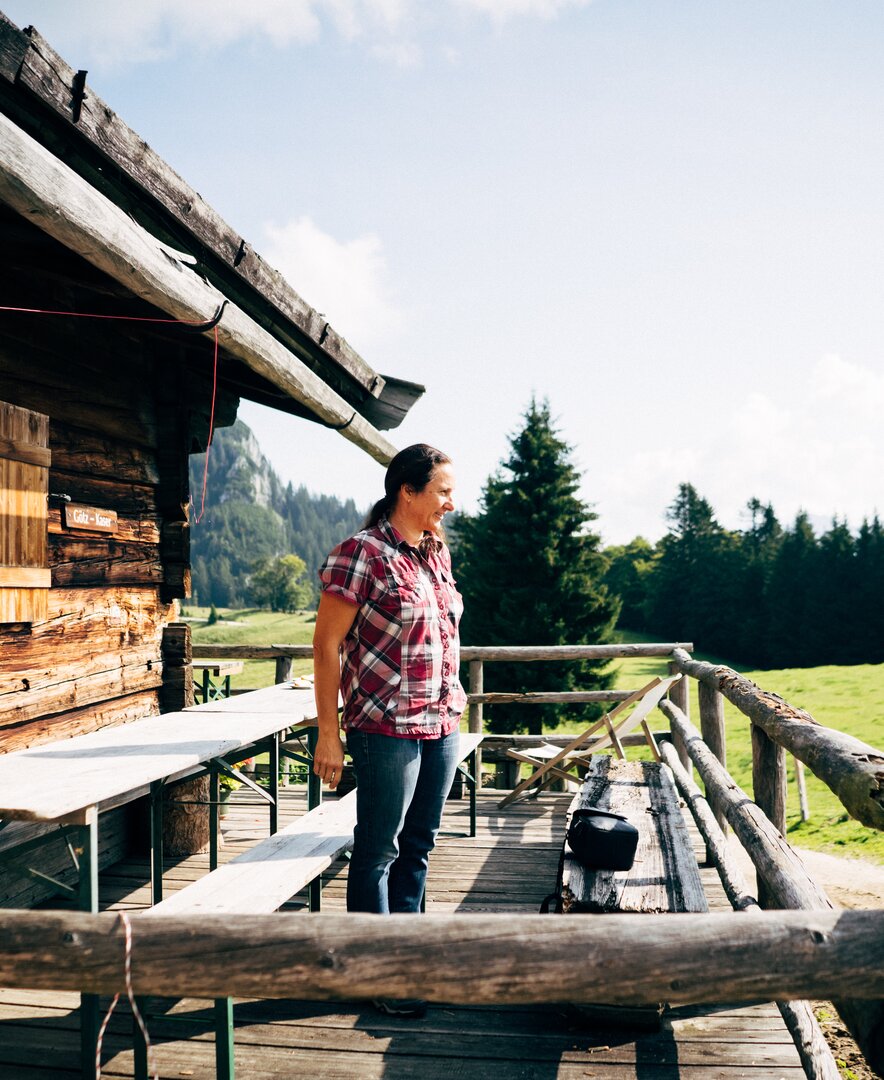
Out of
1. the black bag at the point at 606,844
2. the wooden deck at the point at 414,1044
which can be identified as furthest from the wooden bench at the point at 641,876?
the wooden deck at the point at 414,1044

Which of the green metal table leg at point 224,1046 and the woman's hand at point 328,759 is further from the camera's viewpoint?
the woman's hand at point 328,759

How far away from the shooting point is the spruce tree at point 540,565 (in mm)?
26719

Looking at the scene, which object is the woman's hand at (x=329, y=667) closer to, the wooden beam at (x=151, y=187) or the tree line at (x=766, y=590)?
the wooden beam at (x=151, y=187)

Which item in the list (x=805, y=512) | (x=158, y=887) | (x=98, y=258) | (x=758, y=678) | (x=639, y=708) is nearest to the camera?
(x=98, y=258)

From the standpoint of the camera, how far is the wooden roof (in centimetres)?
248

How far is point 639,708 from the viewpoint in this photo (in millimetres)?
5621

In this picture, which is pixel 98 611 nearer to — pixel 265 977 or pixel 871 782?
pixel 265 977

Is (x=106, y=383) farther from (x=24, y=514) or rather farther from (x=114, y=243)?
(x=114, y=243)

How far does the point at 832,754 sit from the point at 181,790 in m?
3.94

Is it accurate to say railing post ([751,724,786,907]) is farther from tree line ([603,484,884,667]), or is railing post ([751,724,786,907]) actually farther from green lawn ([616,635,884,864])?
tree line ([603,484,884,667])

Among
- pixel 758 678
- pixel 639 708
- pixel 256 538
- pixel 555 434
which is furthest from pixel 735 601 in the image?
pixel 256 538

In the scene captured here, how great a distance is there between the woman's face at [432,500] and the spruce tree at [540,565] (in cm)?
2321

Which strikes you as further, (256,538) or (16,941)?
(256,538)

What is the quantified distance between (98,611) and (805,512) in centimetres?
4240
